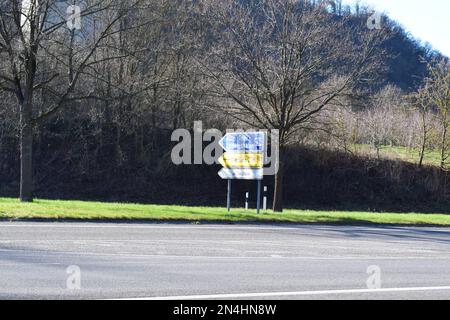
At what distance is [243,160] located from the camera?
27531 mm

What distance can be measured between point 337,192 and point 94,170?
1764 centimetres

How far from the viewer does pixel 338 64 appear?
30.3 m

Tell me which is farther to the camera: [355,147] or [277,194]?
[355,147]

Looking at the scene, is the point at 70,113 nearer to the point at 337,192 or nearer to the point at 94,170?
the point at 94,170

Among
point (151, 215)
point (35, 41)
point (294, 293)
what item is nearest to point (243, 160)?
point (151, 215)

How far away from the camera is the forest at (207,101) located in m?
27.9

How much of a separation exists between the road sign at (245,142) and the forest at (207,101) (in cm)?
310

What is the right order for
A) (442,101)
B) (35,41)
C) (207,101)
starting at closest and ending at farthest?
(35,41), (207,101), (442,101)

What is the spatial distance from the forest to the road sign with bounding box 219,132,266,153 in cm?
310

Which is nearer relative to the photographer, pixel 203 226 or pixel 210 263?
pixel 210 263

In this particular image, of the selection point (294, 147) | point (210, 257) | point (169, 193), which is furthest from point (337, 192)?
point (210, 257)

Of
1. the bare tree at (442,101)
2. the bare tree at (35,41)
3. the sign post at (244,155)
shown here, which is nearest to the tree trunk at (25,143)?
the bare tree at (35,41)

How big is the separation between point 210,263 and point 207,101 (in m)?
19.4

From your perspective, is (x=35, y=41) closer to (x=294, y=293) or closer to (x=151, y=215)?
(x=151, y=215)
